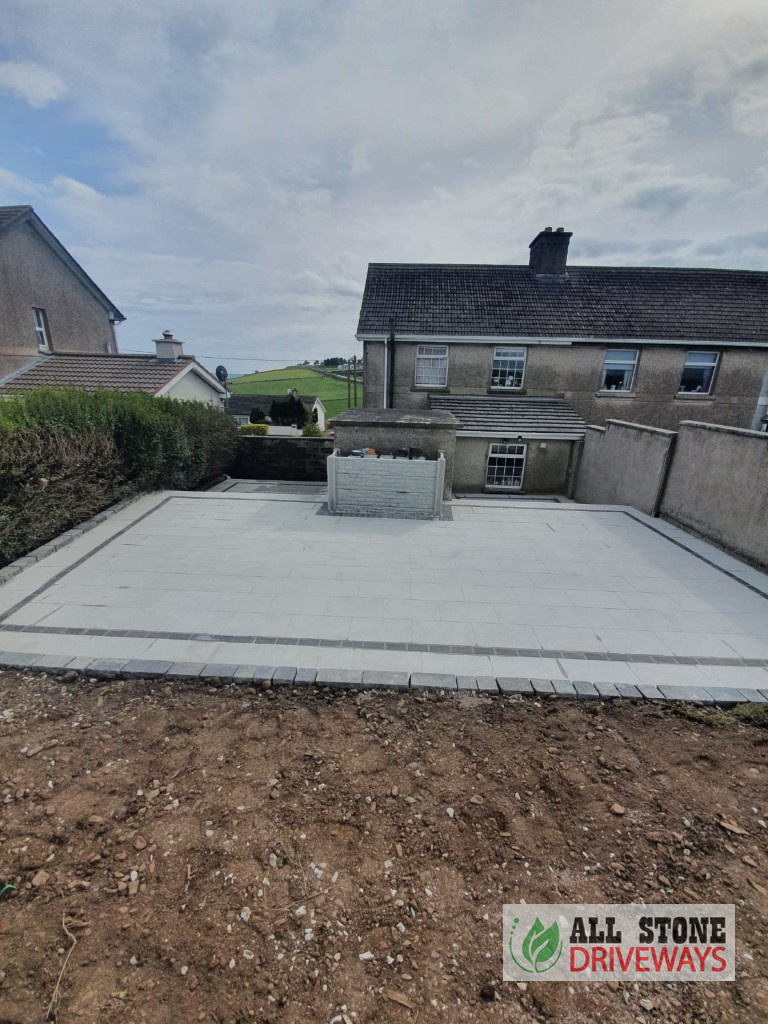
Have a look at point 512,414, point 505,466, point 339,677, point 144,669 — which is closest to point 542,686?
point 339,677

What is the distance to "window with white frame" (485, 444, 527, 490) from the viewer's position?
11.7 meters

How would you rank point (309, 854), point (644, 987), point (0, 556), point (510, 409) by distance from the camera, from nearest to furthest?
point (644, 987)
point (309, 854)
point (0, 556)
point (510, 409)

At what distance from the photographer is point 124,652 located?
411 centimetres

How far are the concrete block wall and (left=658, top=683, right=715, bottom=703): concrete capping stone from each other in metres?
4.97

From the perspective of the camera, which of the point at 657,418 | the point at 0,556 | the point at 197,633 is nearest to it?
the point at 197,633

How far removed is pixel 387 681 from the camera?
378cm

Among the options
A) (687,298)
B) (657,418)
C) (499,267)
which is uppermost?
(499,267)

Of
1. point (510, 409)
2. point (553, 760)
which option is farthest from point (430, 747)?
point (510, 409)

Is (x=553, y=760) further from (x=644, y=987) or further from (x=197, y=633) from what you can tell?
(x=197, y=633)

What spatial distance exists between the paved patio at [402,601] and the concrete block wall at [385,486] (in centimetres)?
54

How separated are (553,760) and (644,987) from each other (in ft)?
3.87

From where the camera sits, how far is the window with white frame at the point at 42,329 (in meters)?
15.6

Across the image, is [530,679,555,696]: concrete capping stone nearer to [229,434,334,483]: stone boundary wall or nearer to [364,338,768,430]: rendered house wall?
[229,434,334,483]: stone boundary wall

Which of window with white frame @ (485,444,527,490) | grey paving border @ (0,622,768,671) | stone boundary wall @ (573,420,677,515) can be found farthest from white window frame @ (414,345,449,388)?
grey paving border @ (0,622,768,671)
